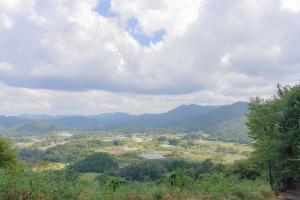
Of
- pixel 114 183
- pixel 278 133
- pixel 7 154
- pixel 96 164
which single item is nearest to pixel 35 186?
pixel 114 183

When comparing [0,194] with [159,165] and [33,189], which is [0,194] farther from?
[159,165]

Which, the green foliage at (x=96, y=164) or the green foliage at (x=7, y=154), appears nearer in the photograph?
the green foliage at (x=7, y=154)

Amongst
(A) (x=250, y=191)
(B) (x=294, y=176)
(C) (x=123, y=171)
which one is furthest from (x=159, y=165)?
(A) (x=250, y=191)

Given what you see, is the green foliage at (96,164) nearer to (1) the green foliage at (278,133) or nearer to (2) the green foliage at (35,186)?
(1) the green foliage at (278,133)

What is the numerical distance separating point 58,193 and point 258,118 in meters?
20.9

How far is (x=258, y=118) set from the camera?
91.4 ft

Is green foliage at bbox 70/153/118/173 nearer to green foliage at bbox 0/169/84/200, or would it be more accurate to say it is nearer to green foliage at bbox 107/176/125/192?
green foliage at bbox 107/176/125/192

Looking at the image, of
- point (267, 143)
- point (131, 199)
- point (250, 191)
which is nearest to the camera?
point (131, 199)

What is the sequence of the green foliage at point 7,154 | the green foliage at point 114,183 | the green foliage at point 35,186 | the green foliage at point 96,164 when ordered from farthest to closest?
the green foliage at point 96,164 < the green foliage at point 7,154 < the green foliage at point 114,183 < the green foliage at point 35,186

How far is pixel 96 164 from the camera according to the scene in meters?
117

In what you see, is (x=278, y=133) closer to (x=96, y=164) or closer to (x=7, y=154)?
(x=7, y=154)

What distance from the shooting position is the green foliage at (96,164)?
110 m

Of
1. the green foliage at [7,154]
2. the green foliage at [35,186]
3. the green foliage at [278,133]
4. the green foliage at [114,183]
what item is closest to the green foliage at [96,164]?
the green foliage at [7,154]

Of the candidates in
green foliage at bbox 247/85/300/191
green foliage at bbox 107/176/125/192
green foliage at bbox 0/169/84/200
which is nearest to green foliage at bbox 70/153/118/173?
green foliage at bbox 247/85/300/191
